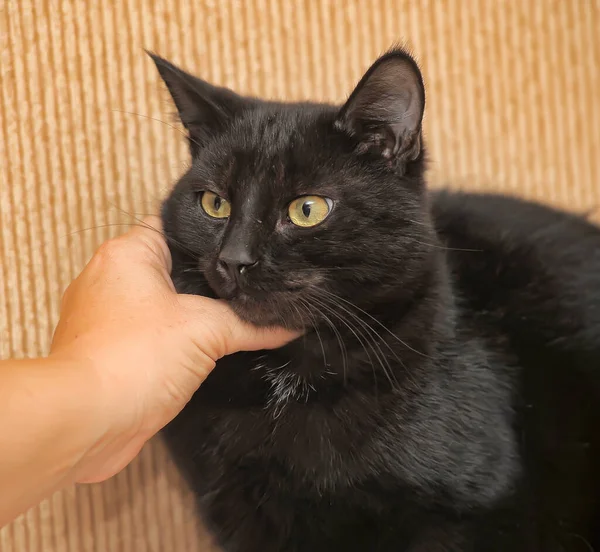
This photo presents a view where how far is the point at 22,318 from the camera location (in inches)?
50.4

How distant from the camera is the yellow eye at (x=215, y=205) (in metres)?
0.95

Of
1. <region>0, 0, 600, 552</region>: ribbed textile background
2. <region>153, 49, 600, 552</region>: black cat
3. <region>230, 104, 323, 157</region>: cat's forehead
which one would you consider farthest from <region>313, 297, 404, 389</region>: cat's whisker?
<region>0, 0, 600, 552</region>: ribbed textile background

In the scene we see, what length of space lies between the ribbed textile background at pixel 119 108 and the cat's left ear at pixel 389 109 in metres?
0.52

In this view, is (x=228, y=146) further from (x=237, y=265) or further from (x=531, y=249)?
(x=531, y=249)

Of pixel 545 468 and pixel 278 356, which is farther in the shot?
pixel 545 468

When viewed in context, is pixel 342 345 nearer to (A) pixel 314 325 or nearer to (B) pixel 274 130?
(A) pixel 314 325

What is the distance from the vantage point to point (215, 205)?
3.15 ft

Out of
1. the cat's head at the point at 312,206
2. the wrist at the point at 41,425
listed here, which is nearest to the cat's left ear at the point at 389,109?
the cat's head at the point at 312,206

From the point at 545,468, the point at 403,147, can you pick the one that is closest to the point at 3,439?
the point at 403,147

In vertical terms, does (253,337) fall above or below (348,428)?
above

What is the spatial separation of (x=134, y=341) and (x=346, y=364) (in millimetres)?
327

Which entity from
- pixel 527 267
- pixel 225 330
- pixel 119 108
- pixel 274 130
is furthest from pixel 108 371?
pixel 527 267

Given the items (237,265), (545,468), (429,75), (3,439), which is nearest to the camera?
(3,439)

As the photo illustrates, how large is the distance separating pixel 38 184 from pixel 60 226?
0.31 ft
